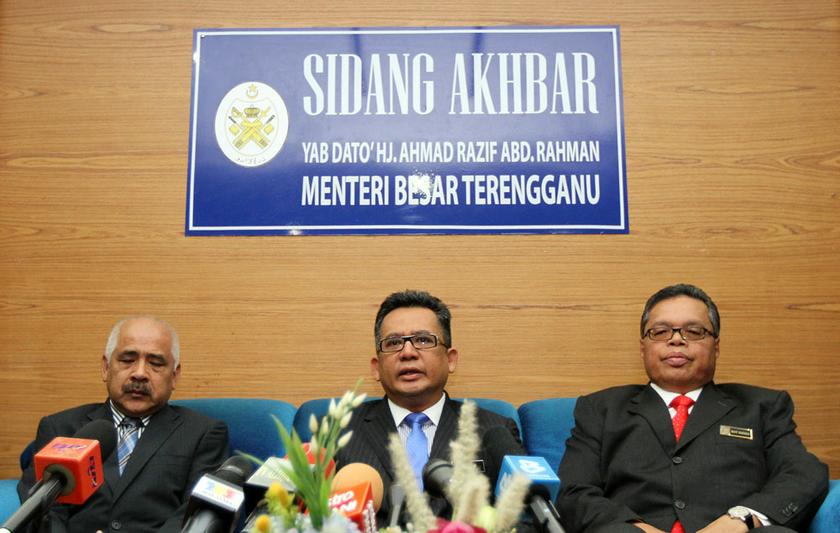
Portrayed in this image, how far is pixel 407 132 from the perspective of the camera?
11.5 feet

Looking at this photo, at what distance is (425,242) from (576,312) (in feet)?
2.32

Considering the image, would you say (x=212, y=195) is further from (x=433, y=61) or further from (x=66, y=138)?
(x=433, y=61)

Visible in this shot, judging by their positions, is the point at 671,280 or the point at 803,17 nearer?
the point at 671,280

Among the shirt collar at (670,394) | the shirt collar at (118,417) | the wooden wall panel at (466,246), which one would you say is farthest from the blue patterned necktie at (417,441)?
the shirt collar at (118,417)

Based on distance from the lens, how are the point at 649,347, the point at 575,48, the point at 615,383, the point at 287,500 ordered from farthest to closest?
the point at 575,48 < the point at 615,383 < the point at 649,347 < the point at 287,500

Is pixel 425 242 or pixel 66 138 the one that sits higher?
pixel 66 138

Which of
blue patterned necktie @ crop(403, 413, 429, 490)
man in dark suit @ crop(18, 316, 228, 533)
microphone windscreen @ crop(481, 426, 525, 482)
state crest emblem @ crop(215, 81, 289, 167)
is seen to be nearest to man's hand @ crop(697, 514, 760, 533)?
microphone windscreen @ crop(481, 426, 525, 482)

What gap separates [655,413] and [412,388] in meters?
0.81

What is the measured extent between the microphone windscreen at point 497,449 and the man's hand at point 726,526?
77 centimetres

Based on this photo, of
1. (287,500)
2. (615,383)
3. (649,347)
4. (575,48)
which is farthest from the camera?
(575,48)

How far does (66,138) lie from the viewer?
358cm

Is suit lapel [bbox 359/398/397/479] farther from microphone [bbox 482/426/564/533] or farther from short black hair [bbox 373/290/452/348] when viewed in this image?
microphone [bbox 482/426/564/533]

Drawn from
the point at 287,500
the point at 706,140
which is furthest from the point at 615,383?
the point at 287,500

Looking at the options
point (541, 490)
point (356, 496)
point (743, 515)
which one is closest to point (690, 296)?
point (743, 515)
